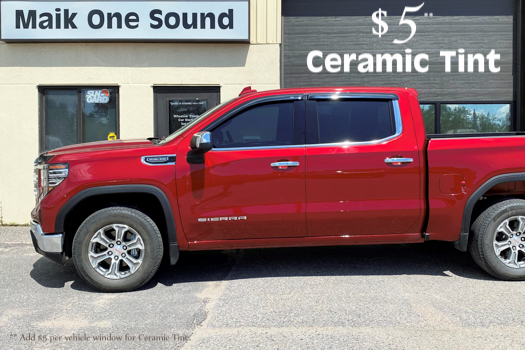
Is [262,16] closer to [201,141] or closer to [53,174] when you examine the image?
[201,141]

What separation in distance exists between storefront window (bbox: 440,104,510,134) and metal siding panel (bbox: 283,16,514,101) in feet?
0.58

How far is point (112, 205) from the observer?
4.42 meters

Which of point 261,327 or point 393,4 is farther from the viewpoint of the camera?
point 393,4

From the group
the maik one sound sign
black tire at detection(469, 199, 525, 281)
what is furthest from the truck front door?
the maik one sound sign

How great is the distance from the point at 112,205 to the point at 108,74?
15.4ft

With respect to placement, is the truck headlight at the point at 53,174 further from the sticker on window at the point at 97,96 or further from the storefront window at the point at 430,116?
the storefront window at the point at 430,116

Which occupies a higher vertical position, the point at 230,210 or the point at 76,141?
the point at 76,141

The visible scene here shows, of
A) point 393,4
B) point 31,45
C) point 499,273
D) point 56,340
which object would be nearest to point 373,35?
point 393,4

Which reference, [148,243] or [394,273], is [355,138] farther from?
[148,243]

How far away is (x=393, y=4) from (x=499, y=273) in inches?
239

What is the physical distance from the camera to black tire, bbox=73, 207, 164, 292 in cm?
421

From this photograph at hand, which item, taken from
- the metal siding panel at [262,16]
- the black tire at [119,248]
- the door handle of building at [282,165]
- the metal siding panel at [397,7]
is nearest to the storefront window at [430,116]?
the metal siding panel at [397,7]

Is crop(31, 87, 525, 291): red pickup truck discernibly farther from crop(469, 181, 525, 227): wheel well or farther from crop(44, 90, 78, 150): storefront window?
crop(44, 90, 78, 150): storefront window

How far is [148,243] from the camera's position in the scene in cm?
425
